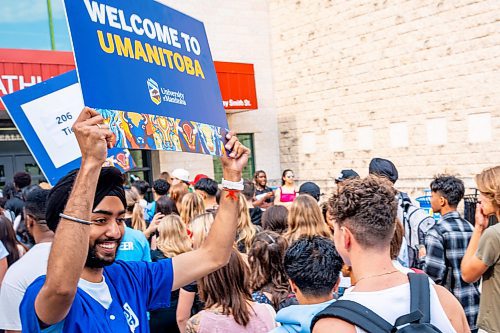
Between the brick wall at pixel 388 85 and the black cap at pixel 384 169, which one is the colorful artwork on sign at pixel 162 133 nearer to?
the black cap at pixel 384 169

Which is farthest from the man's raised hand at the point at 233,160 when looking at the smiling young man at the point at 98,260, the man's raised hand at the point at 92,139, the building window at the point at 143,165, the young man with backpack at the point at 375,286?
the building window at the point at 143,165

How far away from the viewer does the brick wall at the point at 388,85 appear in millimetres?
12938

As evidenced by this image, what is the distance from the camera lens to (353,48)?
51.7ft

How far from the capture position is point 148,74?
247cm

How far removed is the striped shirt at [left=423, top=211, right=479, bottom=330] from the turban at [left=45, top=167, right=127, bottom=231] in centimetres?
304

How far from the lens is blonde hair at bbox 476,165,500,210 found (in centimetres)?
354

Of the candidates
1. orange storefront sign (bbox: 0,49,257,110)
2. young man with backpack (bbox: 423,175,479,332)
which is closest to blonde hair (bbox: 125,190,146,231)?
young man with backpack (bbox: 423,175,479,332)

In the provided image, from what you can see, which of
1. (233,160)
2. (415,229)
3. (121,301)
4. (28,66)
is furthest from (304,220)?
(28,66)

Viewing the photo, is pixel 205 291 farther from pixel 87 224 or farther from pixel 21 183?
pixel 21 183

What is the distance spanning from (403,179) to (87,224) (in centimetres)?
1409

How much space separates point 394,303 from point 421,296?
4.4 inches

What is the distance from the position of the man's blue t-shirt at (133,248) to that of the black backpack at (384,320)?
2836 mm

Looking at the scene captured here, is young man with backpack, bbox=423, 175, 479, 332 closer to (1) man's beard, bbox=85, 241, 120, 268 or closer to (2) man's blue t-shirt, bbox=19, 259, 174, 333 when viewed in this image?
(2) man's blue t-shirt, bbox=19, 259, 174, 333

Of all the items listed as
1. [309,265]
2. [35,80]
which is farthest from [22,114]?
[35,80]
